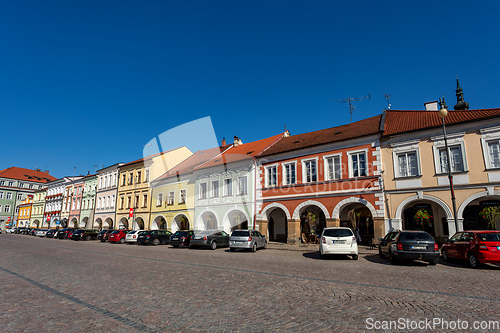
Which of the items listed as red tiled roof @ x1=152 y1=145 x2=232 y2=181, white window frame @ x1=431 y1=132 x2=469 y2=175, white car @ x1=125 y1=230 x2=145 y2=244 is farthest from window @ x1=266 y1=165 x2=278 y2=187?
white car @ x1=125 y1=230 x2=145 y2=244

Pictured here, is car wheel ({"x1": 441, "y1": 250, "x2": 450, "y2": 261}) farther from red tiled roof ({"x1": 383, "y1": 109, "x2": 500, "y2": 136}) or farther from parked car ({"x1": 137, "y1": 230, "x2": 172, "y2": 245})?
parked car ({"x1": 137, "y1": 230, "x2": 172, "y2": 245})

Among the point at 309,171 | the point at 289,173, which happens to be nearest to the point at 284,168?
the point at 289,173

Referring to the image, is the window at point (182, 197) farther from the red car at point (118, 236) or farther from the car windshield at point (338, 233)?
the car windshield at point (338, 233)

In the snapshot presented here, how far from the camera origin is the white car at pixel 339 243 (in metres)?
15.7

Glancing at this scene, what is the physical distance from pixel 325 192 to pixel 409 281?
15.5 metres

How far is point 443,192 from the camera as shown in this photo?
64.3ft

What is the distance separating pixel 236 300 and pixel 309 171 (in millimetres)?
20165

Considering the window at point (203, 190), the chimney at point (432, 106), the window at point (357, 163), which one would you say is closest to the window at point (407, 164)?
the window at point (357, 163)

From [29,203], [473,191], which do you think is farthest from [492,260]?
[29,203]

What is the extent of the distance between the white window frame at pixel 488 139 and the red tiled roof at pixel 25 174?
107m

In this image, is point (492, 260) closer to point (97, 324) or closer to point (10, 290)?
point (97, 324)

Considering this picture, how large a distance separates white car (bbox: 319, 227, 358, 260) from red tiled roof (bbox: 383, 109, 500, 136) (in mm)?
9691

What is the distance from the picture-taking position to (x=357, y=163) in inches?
926

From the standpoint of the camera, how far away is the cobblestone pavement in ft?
17.8
